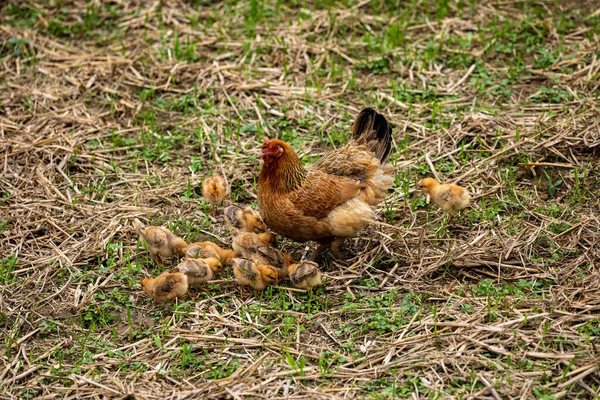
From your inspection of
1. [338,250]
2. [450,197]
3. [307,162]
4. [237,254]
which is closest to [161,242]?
[237,254]

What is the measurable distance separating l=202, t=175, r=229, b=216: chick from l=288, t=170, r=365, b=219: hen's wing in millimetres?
875

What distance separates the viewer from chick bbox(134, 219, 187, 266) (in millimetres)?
6227

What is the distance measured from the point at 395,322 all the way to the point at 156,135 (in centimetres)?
378

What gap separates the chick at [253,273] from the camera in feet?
19.2

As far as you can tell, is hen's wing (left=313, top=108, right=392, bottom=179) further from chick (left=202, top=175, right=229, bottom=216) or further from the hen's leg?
chick (left=202, top=175, right=229, bottom=216)

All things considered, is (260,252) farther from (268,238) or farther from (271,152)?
(271,152)

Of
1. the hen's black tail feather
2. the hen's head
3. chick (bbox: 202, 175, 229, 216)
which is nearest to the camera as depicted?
the hen's head

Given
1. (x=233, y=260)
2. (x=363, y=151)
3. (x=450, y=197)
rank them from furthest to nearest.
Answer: (x=363, y=151)
(x=450, y=197)
(x=233, y=260)

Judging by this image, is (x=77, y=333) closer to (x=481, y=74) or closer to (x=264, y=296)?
(x=264, y=296)

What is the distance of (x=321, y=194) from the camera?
6.25m

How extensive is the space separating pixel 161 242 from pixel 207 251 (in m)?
0.39

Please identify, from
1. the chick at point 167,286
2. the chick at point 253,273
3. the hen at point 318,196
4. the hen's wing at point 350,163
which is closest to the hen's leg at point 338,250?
the hen at point 318,196

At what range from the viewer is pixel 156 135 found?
26.9ft

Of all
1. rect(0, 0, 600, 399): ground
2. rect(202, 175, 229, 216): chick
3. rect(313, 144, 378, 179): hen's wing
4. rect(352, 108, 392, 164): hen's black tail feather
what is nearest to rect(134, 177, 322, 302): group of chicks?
rect(0, 0, 600, 399): ground
